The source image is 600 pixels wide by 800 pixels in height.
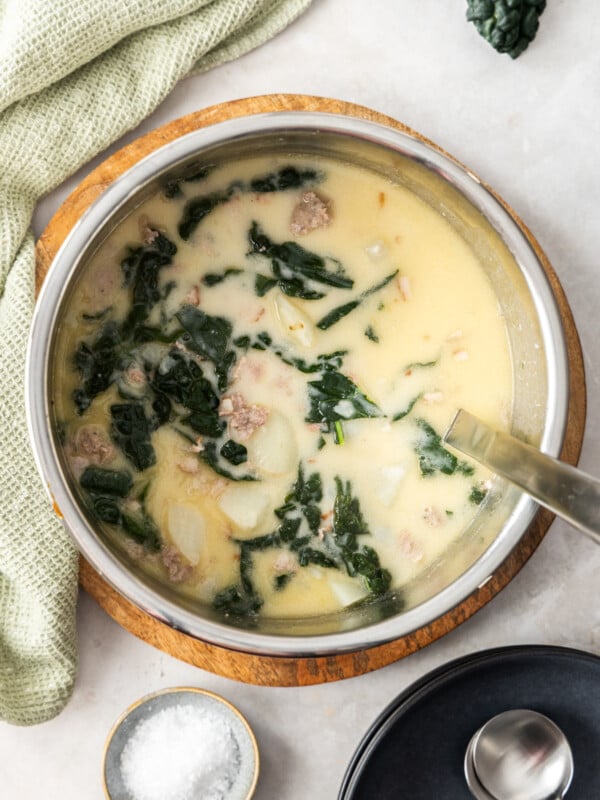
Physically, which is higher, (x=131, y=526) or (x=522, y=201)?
(x=522, y=201)

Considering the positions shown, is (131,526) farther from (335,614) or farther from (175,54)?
(175,54)

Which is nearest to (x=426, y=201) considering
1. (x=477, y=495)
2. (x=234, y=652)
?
(x=477, y=495)

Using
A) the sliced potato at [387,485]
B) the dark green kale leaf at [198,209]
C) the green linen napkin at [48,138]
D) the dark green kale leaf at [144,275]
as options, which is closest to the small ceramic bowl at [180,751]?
the green linen napkin at [48,138]

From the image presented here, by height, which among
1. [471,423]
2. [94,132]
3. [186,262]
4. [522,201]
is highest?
[522,201]

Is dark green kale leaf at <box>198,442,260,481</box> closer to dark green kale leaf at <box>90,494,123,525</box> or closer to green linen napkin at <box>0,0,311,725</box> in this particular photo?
dark green kale leaf at <box>90,494,123,525</box>

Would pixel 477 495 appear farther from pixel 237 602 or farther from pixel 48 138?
pixel 48 138

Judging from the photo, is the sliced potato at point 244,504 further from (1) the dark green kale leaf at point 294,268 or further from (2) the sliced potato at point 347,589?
(1) the dark green kale leaf at point 294,268

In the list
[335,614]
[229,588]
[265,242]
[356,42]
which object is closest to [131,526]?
[229,588]

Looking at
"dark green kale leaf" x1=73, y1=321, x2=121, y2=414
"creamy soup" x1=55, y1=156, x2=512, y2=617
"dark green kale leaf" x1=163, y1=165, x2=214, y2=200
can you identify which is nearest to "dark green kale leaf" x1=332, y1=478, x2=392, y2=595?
"creamy soup" x1=55, y1=156, x2=512, y2=617
